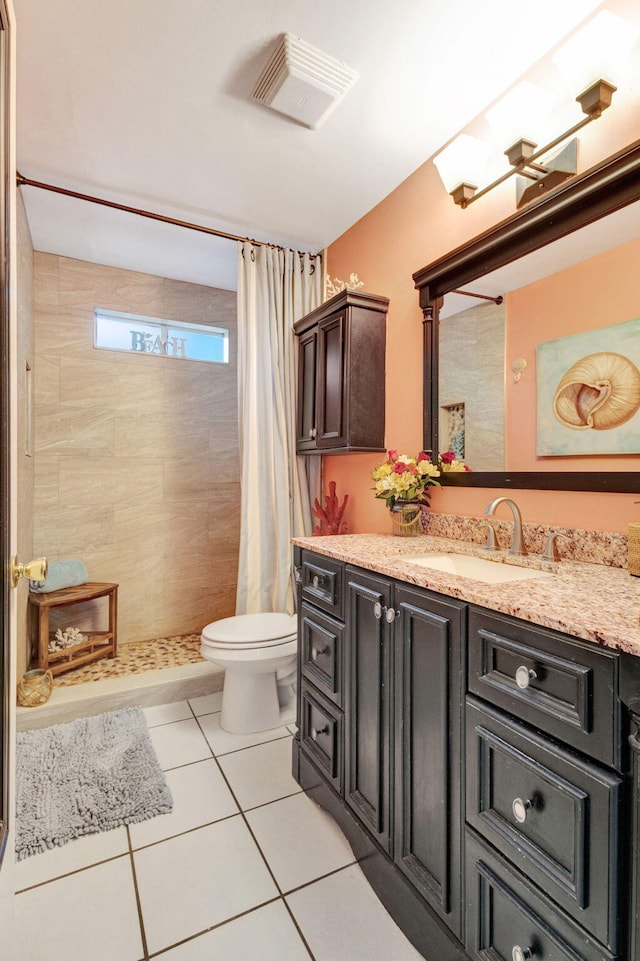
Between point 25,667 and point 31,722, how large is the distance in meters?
0.47

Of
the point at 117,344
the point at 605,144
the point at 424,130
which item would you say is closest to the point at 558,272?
the point at 605,144

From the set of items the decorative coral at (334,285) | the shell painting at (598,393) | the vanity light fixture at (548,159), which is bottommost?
the shell painting at (598,393)

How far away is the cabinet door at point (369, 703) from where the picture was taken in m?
1.31

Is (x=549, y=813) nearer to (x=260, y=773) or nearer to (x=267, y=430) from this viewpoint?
(x=260, y=773)

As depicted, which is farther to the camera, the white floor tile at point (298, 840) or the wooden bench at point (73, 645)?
the wooden bench at point (73, 645)

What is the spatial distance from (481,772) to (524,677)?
27 centimetres

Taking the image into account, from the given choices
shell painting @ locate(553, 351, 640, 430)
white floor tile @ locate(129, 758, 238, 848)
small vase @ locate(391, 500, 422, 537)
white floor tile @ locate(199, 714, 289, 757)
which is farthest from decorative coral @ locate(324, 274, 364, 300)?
white floor tile @ locate(129, 758, 238, 848)

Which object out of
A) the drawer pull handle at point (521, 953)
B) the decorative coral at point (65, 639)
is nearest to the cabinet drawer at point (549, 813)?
the drawer pull handle at point (521, 953)

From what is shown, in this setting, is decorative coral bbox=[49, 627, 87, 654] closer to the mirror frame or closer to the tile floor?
the tile floor

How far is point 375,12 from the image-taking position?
137 cm

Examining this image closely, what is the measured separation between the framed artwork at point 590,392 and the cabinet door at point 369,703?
0.72m

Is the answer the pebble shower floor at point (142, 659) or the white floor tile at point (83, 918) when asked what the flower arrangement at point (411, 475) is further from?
the pebble shower floor at point (142, 659)

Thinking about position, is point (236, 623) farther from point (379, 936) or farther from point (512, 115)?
point (512, 115)

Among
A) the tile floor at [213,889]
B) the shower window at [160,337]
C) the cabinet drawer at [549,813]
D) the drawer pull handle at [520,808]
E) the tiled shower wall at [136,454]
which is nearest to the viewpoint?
the cabinet drawer at [549,813]
